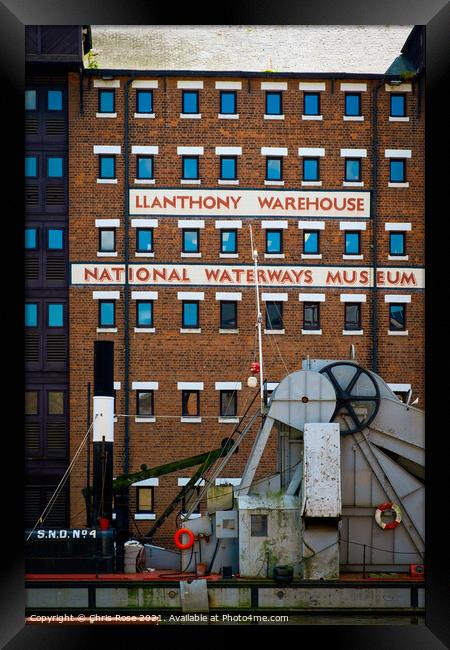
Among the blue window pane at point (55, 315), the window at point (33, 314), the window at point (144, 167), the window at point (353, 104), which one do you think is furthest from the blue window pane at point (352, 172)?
the window at point (33, 314)

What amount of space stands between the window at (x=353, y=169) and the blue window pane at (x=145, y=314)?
4.58 m

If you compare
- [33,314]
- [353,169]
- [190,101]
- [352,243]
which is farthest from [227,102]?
[33,314]

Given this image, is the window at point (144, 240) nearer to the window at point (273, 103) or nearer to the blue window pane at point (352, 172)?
the window at point (273, 103)

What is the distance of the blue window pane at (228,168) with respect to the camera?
760 inches

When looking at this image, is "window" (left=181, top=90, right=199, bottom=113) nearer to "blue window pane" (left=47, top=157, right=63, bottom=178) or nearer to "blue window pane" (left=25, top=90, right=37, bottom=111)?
"blue window pane" (left=47, top=157, right=63, bottom=178)

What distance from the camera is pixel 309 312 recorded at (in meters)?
19.5

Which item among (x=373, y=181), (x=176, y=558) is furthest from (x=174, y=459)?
(x=373, y=181)

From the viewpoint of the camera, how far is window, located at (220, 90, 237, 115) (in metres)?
19.3

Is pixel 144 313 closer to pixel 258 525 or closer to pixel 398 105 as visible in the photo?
pixel 258 525

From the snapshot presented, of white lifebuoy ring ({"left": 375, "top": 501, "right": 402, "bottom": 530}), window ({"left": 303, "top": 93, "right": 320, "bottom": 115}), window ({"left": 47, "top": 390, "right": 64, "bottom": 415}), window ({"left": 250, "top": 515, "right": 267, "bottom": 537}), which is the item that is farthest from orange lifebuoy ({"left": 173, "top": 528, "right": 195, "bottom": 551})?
window ({"left": 303, "top": 93, "right": 320, "bottom": 115})

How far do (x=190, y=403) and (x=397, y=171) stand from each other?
19.8 ft

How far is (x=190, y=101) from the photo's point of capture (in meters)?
19.4

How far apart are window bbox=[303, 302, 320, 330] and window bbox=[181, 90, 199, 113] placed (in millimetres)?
4362

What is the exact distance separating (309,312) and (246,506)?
553 centimetres
